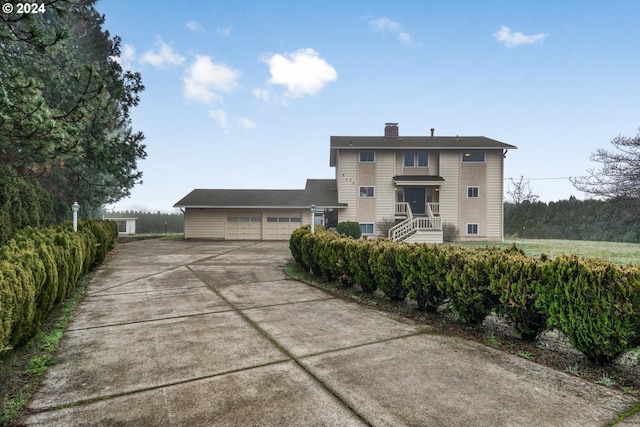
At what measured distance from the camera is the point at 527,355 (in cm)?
372

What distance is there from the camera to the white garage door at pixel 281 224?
23.1m

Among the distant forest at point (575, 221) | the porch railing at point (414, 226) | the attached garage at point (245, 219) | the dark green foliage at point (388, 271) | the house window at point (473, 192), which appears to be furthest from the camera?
the distant forest at point (575, 221)

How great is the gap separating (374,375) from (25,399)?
3077 millimetres

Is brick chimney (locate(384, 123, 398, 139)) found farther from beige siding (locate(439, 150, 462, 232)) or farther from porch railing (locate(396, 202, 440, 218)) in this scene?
porch railing (locate(396, 202, 440, 218))

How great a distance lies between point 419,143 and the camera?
22.4 m

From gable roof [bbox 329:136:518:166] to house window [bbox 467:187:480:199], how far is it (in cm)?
265

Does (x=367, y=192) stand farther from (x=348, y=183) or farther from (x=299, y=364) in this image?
(x=299, y=364)

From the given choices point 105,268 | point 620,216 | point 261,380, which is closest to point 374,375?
point 261,380

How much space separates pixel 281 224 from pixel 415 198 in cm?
974

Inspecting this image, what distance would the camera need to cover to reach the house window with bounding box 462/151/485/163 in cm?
2170

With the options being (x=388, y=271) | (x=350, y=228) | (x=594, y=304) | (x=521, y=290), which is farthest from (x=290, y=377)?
(x=350, y=228)

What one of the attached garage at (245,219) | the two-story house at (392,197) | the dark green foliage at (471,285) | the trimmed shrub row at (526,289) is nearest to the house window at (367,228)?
the two-story house at (392,197)

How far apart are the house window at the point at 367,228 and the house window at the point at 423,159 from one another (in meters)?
5.44

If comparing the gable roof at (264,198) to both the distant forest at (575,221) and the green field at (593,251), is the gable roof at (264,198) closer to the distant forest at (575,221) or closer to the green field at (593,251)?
the green field at (593,251)
